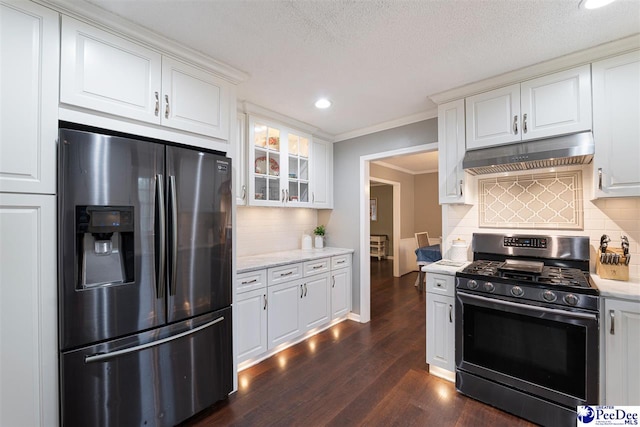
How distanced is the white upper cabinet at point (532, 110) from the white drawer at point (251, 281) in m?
2.19

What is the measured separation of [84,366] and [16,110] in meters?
1.30

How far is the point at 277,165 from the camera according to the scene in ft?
10.6

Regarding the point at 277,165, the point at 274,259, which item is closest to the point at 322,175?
the point at 277,165

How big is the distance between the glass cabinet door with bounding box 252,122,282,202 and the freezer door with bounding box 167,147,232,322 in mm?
936

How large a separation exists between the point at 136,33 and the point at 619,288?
3290 mm

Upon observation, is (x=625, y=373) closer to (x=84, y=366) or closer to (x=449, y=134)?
(x=449, y=134)

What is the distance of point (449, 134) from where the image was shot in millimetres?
2586

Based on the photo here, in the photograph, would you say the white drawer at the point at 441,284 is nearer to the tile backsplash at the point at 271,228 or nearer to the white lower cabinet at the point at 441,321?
the white lower cabinet at the point at 441,321

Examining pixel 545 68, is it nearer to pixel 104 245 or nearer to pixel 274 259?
pixel 274 259

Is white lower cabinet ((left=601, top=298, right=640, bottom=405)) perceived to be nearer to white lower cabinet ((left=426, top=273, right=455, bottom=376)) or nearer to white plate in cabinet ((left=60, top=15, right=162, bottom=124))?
white lower cabinet ((left=426, top=273, right=455, bottom=376))

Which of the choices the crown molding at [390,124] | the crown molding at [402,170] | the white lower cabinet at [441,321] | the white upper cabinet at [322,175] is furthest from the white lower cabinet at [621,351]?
the crown molding at [402,170]

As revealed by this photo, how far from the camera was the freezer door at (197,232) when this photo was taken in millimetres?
1748

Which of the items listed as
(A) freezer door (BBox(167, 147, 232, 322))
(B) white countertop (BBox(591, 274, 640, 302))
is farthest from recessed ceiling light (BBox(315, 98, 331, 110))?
(B) white countertop (BBox(591, 274, 640, 302))

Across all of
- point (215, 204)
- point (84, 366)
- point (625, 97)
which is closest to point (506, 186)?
point (625, 97)
